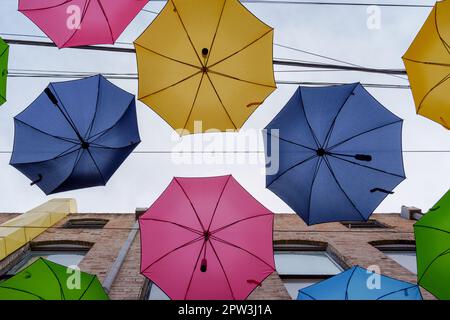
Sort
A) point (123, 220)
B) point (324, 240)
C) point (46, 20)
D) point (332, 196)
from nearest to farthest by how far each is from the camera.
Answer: point (46, 20), point (332, 196), point (324, 240), point (123, 220)

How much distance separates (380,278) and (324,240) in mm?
3924

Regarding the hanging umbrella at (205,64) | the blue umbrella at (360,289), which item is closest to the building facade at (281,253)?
the blue umbrella at (360,289)

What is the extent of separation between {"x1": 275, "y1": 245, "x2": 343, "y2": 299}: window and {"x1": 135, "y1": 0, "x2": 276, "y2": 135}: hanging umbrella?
12.3 feet

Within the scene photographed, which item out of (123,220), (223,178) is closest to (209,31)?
(223,178)

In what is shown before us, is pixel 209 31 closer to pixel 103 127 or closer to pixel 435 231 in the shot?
pixel 103 127

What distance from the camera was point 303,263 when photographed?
9.09 m

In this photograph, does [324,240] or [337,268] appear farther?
[324,240]

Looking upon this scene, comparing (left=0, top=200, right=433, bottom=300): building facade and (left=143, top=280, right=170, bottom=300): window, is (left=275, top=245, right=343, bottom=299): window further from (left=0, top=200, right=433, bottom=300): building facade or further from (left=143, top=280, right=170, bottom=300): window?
(left=143, top=280, right=170, bottom=300): window

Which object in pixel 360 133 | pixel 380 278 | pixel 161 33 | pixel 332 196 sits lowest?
pixel 380 278

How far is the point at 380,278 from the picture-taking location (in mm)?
5867

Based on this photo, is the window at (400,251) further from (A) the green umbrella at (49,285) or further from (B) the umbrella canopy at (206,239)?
(A) the green umbrella at (49,285)

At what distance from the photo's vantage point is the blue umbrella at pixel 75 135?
6680 millimetres
